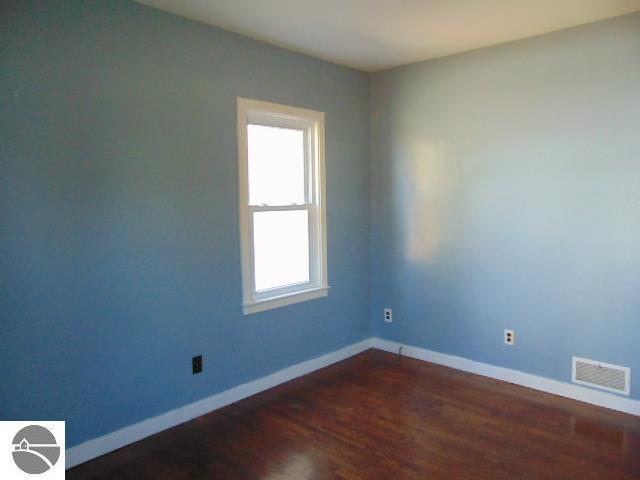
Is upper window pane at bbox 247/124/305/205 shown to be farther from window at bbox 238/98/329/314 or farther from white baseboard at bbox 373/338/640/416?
white baseboard at bbox 373/338/640/416

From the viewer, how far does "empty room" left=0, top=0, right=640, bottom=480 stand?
2.29m

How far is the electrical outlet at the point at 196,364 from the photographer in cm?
290

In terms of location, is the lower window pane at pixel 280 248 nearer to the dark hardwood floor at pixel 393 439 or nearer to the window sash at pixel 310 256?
the window sash at pixel 310 256

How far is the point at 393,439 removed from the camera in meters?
2.64

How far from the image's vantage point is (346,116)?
12.6ft

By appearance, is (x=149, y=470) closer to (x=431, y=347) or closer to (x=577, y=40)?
(x=431, y=347)

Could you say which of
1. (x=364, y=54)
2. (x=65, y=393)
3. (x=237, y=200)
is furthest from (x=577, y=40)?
(x=65, y=393)

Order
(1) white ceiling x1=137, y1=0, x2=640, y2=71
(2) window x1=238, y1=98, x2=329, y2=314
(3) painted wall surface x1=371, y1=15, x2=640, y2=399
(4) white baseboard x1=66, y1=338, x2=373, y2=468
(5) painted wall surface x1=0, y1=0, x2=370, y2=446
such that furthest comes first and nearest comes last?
(2) window x1=238, y1=98, x2=329, y2=314 → (3) painted wall surface x1=371, y1=15, x2=640, y2=399 → (1) white ceiling x1=137, y1=0, x2=640, y2=71 → (4) white baseboard x1=66, y1=338, x2=373, y2=468 → (5) painted wall surface x1=0, y1=0, x2=370, y2=446

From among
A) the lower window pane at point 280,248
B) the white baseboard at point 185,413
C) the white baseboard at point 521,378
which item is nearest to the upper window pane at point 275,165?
the lower window pane at point 280,248

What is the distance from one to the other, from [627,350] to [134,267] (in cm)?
302

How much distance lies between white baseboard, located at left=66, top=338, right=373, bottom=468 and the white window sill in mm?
501

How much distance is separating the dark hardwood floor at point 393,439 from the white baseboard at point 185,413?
0.05 metres

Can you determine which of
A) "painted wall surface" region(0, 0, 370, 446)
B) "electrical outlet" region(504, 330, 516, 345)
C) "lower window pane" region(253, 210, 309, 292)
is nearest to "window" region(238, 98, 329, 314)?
"lower window pane" region(253, 210, 309, 292)

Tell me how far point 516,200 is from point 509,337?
3.29ft
